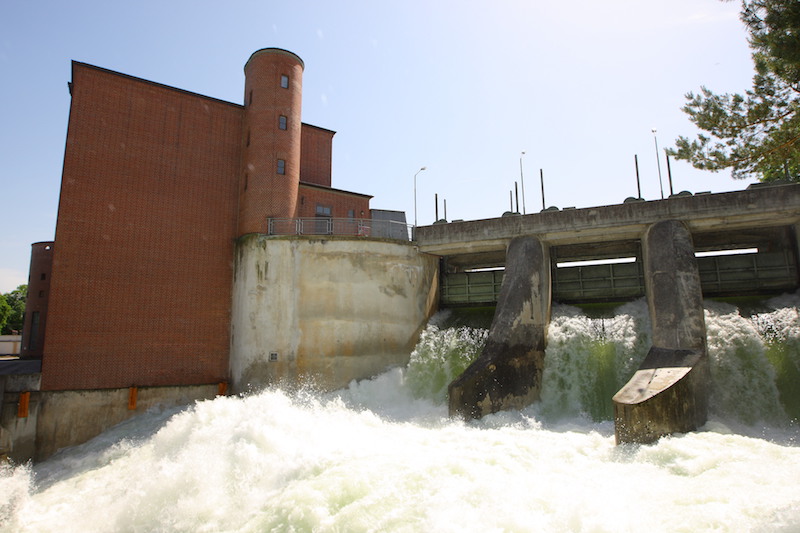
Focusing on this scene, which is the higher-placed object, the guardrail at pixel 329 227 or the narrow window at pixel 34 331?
the guardrail at pixel 329 227

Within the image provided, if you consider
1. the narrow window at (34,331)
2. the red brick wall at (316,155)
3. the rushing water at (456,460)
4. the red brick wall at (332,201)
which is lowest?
the rushing water at (456,460)

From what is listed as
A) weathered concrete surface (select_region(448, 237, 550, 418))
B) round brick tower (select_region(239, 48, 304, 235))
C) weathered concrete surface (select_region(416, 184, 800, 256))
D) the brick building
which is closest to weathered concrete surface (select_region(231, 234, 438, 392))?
the brick building

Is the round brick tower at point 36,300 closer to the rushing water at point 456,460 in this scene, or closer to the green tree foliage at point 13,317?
the rushing water at point 456,460

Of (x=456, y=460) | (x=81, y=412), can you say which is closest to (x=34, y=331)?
(x=81, y=412)

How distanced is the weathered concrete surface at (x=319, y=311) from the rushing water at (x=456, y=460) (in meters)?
1.12

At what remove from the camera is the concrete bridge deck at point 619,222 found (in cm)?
1557

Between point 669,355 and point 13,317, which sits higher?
point 13,317

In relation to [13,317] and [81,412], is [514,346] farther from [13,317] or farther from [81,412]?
[13,317]

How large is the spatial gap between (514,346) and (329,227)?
29.3ft

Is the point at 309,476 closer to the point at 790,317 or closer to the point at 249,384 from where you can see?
the point at 249,384

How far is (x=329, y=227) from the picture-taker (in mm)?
20234

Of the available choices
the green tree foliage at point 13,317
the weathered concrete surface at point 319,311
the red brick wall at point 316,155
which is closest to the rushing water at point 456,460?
the weathered concrete surface at point 319,311

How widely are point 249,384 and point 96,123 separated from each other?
1005 centimetres

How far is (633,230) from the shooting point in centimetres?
1691
